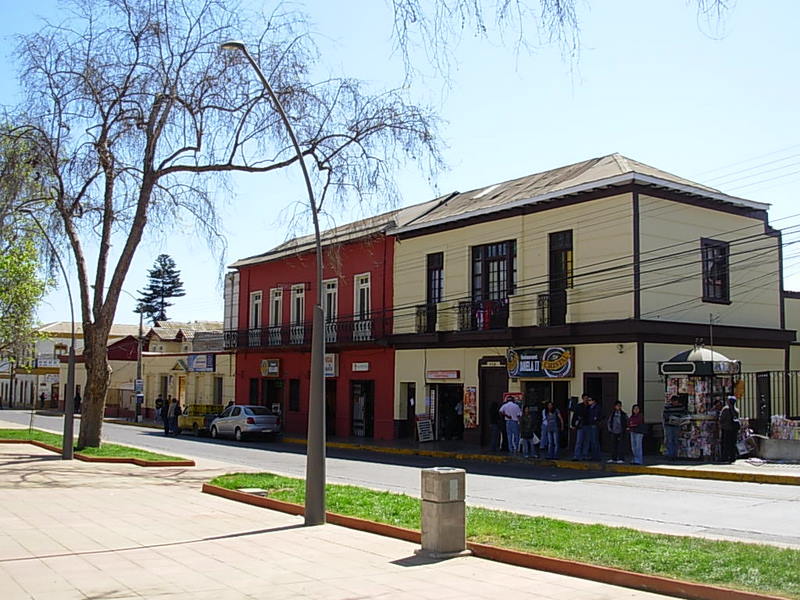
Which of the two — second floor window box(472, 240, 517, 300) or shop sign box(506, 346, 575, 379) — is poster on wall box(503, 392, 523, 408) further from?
second floor window box(472, 240, 517, 300)

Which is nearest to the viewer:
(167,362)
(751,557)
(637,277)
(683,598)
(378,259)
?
(683,598)

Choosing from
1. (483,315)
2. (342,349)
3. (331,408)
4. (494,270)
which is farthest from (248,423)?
(494,270)

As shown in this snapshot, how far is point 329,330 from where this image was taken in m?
36.8

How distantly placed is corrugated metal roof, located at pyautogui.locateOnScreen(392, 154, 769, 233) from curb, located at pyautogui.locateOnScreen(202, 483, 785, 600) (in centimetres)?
1567

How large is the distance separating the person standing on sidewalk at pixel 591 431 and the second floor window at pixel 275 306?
67.8ft

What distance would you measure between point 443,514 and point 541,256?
18.5 meters

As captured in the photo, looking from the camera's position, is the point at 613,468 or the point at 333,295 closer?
the point at 613,468

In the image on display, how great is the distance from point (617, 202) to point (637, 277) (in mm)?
2343

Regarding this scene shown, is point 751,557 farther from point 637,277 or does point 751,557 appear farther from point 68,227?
point 68,227

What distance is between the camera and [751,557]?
8648 millimetres

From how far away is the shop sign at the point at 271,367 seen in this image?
4062cm

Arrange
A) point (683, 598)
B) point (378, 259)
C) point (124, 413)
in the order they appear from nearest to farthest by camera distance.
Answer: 1. point (683, 598)
2. point (378, 259)
3. point (124, 413)

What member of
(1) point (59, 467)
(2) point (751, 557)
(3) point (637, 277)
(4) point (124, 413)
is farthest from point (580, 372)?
(4) point (124, 413)

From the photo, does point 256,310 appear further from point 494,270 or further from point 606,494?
point 606,494
